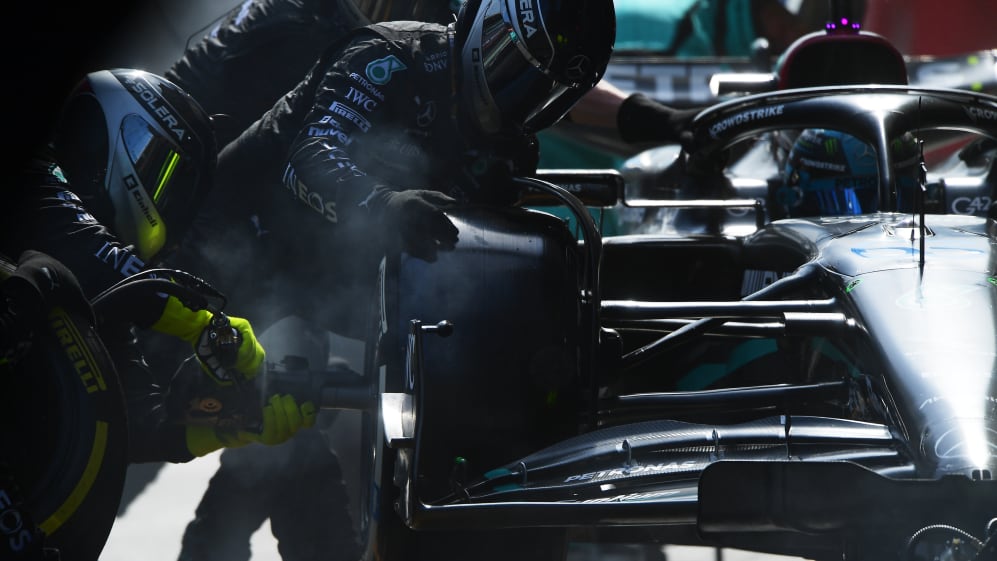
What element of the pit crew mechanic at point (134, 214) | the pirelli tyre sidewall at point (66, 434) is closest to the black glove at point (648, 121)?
the pit crew mechanic at point (134, 214)

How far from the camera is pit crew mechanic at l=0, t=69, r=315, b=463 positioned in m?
2.57

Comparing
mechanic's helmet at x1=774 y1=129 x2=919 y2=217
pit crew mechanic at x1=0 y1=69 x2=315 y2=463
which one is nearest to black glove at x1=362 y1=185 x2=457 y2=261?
pit crew mechanic at x1=0 y1=69 x2=315 y2=463

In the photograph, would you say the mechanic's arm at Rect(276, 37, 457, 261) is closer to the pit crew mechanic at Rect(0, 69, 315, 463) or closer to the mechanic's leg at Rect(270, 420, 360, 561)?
the pit crew mechanic at Rect(0, 69, 315, 463)

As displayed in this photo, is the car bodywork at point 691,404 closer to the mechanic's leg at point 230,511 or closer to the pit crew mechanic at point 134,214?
the pit crew mechanic at point 134,214

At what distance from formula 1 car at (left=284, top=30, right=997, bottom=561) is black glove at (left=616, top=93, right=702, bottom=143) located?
137 cm

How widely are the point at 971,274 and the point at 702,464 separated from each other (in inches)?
28.6

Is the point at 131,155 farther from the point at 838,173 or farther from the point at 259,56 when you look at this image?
the point at 838,173

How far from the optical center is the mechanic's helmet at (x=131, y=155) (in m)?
2.74

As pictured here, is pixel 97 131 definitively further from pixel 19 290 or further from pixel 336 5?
pixel 336 5

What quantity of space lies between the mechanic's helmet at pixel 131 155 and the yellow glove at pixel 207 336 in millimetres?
308

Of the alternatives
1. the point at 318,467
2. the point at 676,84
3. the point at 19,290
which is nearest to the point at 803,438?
the point at 19,290

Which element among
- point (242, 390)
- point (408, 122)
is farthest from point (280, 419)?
point (408, 122)

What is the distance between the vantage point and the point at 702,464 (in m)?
1.96

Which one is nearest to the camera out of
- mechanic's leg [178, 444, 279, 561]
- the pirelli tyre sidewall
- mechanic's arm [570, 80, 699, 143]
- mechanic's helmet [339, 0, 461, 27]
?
the pirelli tyre sidewall
